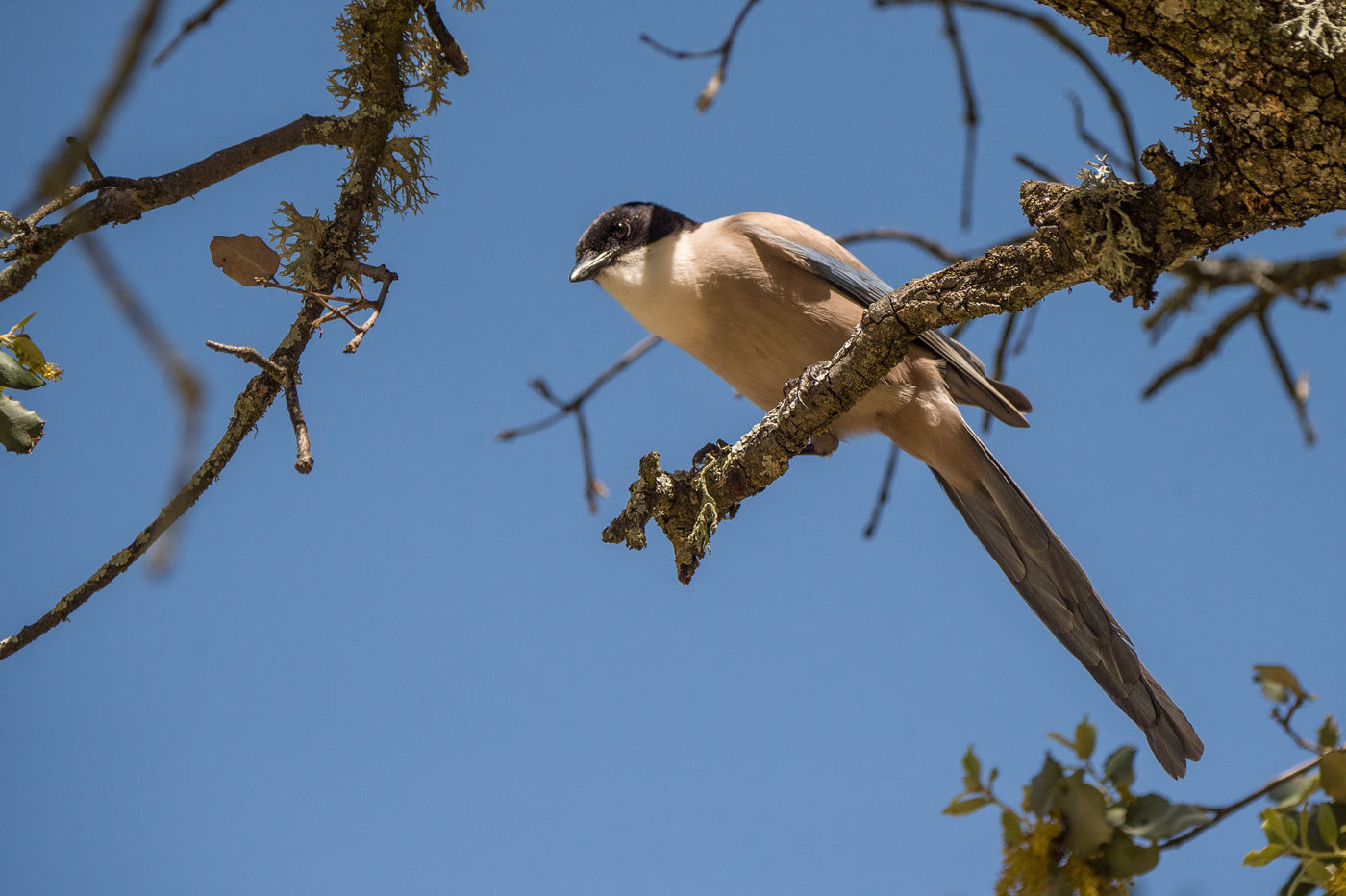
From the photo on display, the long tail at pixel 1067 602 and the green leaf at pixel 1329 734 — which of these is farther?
the long tail at pixel 1067 602

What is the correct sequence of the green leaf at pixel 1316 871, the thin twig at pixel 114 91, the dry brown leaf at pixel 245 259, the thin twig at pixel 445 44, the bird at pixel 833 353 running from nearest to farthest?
the thin twig at pixel 114 91
the green leaf at pixel 1316 871
the dry brown leaf at pixel 245 259
the thin twig at pixel 445 44
the bird at pixel 833 353

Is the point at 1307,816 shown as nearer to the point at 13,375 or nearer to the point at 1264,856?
the point at 1264,856

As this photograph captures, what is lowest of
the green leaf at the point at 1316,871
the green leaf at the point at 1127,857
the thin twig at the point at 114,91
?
the green leaf at the point at 1316,871

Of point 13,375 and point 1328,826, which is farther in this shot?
point 13,375

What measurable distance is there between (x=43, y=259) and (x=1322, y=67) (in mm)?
2353

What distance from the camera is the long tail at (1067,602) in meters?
2.71

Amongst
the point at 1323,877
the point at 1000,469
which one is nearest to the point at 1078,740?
the point at 1323,877

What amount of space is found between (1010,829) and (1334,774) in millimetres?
547

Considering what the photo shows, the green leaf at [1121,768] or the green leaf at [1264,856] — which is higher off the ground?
the green leaf at [1121,768]

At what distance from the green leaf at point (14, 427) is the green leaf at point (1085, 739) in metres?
2.09

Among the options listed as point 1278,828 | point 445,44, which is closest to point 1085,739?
point 1278,828

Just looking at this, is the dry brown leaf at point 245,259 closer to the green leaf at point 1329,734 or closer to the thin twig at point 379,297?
the thin twig at point 379,297

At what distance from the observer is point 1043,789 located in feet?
5.87

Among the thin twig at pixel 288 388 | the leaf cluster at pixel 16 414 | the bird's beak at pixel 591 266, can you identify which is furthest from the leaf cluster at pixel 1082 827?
the bird's beak at pixel 591 266
